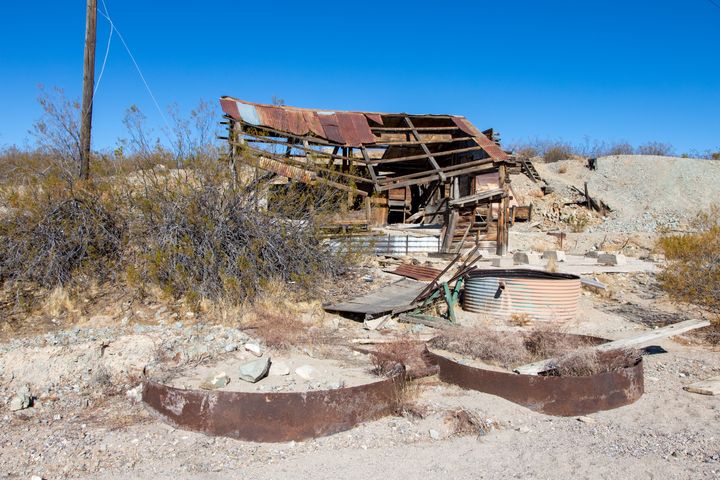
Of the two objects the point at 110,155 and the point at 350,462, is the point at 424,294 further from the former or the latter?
the point at 110,155

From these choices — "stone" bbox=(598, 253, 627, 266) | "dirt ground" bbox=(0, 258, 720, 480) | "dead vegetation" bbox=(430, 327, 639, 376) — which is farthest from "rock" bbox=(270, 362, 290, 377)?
"stone" bbox=(598, 253, 627, 266)

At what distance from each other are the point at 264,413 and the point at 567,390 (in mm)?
2859

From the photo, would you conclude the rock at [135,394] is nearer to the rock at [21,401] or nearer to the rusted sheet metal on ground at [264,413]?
the rusted sheet metal on ground at [264,413]

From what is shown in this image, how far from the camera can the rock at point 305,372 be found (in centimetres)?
591

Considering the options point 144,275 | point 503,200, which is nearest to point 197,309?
point 144,275

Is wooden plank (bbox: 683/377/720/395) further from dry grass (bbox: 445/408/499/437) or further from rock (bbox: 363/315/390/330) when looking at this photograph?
rock (bbox: 363/315/390/330)

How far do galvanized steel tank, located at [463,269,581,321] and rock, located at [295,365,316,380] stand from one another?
412 centimetres

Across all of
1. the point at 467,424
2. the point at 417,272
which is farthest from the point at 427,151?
the point at 467,424

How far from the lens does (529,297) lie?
29.7 feet

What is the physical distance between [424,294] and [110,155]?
6.21 m

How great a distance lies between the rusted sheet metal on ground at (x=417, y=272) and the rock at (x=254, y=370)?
18.2 ft

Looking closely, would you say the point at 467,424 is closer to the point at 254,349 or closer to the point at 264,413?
the point at 264,413

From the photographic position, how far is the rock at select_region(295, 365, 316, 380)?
5906 mm

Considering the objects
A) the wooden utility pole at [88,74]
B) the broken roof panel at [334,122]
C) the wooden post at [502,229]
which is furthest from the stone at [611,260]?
the wooden utility pole at [88,74]
